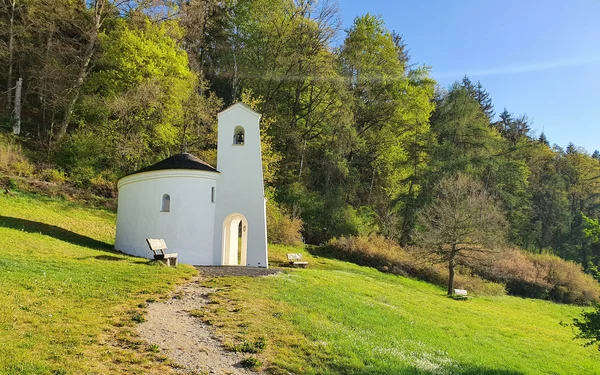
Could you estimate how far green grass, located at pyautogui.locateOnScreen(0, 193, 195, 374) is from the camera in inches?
229

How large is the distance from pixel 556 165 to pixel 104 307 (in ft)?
222

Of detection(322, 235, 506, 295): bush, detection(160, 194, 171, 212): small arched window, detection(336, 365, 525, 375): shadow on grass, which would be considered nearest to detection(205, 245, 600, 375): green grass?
detection(336, 365, 525, 375): shadow on grass

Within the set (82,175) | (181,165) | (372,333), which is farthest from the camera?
(82,175)

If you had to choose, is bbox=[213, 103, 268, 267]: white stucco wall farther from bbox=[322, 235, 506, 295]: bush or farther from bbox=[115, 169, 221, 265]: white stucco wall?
bbox=[322, 235, 506, 295]: bush

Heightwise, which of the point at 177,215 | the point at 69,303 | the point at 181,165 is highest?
the point at 181,165

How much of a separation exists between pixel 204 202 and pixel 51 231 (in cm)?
699

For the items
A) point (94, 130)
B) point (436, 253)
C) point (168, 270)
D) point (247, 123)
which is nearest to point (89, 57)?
point (94, 130)

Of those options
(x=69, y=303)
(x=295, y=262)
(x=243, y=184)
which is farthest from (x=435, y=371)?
(x=295, y=262)

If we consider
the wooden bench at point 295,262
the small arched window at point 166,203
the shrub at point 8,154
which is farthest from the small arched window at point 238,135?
the shrub at point 8,154

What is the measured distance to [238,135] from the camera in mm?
19359

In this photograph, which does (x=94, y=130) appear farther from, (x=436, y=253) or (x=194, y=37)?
(x=436, y=253)

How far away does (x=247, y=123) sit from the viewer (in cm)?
1897

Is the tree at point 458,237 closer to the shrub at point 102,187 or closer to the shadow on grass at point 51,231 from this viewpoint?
the shadow on grass at point 51,231

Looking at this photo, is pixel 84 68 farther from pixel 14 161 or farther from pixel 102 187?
pixel 102 187
